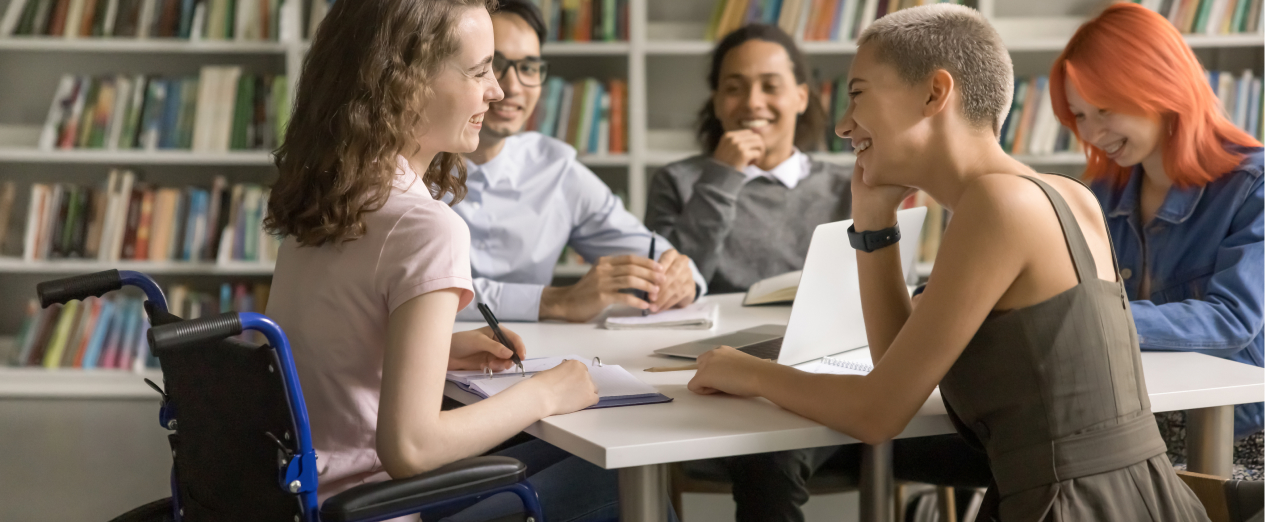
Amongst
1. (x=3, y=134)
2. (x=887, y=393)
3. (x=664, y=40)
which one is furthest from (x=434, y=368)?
(x=3, y=134)

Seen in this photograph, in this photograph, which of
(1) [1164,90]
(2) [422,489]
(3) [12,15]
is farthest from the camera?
(3) [12,15]

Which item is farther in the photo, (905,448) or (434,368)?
(905,448)

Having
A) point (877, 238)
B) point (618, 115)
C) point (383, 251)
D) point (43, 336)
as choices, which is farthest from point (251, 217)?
point (877, 238)

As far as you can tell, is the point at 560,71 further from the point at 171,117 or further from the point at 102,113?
the point at 102,113

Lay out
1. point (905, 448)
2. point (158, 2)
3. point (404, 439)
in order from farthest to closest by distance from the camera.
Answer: point (158, 2) < point (905, 448) < point (404, 439)

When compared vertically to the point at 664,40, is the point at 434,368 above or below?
below

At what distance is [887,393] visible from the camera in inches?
40.2

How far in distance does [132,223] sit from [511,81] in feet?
6.52

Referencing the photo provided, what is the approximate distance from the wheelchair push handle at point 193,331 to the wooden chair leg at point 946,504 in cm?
144

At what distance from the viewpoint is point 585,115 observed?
3.38 metres

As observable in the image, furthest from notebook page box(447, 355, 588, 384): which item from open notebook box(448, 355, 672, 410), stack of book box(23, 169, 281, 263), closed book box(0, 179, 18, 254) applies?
closed book box(0, 179, 18, 254)

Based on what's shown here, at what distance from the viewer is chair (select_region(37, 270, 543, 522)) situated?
2.91ft

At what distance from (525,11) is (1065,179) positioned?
143 centimetres

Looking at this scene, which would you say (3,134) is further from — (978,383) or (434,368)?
(978,383)
